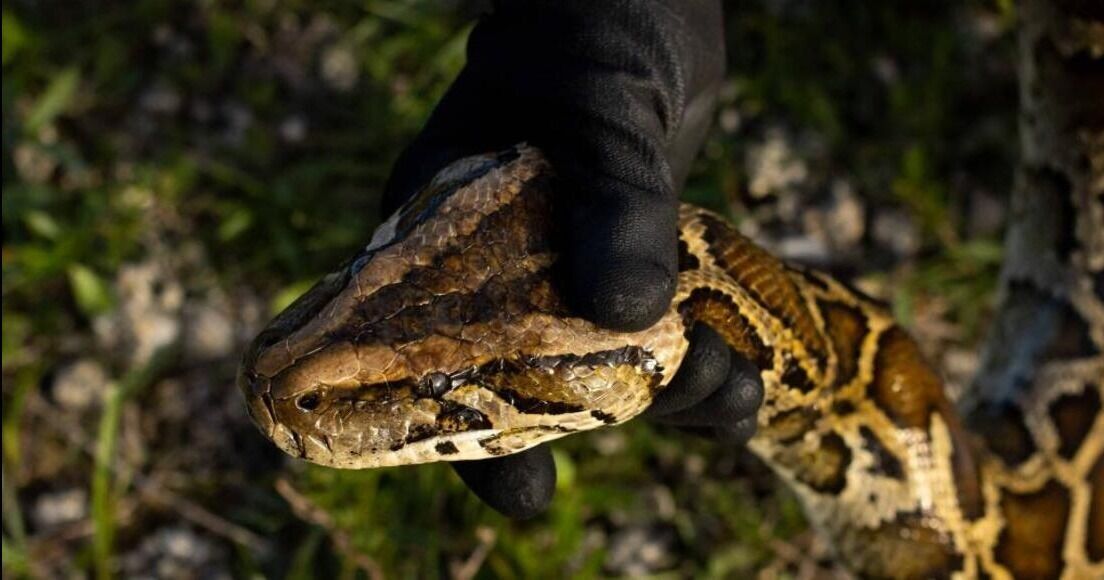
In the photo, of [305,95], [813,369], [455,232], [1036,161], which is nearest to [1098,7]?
[1036,161]

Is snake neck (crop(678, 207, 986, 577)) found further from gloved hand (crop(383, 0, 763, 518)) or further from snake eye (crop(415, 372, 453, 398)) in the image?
snake eye (crop(415, 372, 453, 398))

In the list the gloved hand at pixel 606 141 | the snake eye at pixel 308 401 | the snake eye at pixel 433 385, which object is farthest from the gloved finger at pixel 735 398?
the snake eye at pixel 308 401

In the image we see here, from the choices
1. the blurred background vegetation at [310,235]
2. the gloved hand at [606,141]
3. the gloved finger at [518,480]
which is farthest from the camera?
the blurred background vegetation at [310,235]

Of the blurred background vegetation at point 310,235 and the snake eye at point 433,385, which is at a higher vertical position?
the snake eye at point 433,385

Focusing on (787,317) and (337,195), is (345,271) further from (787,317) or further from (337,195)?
(337,195)

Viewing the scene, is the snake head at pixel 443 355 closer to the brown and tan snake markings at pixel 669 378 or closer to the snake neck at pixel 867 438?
the brown and tan snake markings at pixel 669 378

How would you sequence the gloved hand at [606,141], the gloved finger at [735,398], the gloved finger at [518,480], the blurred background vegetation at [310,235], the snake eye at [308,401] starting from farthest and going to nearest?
the blurred background vegetation at [310,235]
the gloved finger at [518,480]
the gloved finger at [735,398]
the gloved hand at [606,141]
the snake eye at [308,401]

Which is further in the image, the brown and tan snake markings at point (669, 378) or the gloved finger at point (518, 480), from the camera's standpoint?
the gloved finger at point (518, 480)
